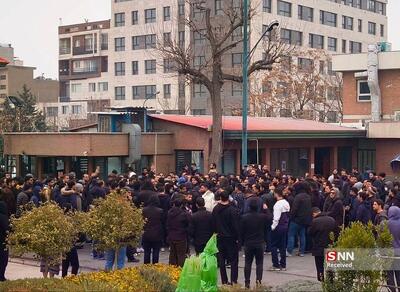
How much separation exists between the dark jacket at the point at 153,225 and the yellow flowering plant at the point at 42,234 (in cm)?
310

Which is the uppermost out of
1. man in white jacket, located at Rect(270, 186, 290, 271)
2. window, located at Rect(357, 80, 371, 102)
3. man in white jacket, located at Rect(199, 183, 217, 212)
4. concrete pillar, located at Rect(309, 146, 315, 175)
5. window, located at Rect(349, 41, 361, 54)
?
window, located at Rect(349, 41, 361, 54)

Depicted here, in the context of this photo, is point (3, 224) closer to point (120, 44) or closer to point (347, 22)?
point (120, 44)

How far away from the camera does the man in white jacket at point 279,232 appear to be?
1623cm

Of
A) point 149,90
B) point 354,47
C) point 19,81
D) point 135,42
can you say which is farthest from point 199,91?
point 19,81

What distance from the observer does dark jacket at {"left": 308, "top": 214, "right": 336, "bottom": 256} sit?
13602 millimetres

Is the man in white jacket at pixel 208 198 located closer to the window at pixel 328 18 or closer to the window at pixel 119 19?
the window at pixel 119 19

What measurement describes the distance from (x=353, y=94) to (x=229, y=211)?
30.7 meters

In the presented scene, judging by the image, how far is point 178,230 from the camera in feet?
48.3

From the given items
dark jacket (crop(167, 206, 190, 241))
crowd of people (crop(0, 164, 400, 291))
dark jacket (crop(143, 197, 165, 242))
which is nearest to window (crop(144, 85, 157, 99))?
crowd of people (crop(0, 164, 400, 291))

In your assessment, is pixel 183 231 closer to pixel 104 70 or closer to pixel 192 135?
pixel 192 135

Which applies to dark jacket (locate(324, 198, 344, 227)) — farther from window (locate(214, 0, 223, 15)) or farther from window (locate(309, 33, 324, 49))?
window (locate(309, 33, 324, 49))

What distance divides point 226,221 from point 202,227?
554 millimetres

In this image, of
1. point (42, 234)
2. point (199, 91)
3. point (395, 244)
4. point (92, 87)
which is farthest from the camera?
point (92, 87)

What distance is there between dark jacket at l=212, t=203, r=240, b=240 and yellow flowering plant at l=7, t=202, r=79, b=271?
3087mm
